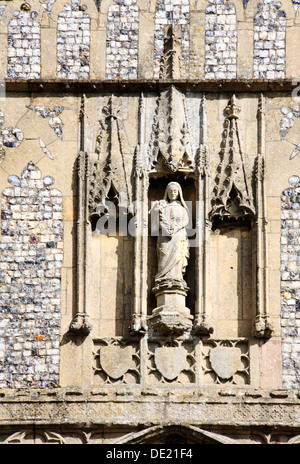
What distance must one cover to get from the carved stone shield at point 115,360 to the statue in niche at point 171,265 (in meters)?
0.48

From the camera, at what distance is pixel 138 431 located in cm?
2167

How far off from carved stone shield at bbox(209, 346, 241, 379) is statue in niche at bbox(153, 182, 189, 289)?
0.90m

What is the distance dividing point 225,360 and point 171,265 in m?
1.32

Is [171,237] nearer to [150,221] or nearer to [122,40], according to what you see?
[150,221]

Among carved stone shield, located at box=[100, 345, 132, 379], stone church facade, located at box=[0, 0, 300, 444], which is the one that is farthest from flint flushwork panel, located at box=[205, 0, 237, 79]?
carved stone shield, located at box=[100, 345, 132, 379]

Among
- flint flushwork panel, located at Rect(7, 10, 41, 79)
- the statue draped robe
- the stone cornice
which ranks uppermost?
flint flushwork panel, located at Rect(7, 10, 41, 79)

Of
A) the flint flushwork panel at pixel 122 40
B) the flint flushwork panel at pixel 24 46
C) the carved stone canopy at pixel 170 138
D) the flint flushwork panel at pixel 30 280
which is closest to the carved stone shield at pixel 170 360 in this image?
the flint flushwork panel at pixel 30 280

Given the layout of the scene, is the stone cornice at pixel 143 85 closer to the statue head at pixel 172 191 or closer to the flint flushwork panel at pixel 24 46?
the flint flushwork panel at pixel 24 46

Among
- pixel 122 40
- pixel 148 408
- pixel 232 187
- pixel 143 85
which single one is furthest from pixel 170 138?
pixel 148 408

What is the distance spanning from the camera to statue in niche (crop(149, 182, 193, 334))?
22.2 meters

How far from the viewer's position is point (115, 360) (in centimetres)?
2223

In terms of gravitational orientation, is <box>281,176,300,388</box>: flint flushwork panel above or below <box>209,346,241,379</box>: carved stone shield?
above

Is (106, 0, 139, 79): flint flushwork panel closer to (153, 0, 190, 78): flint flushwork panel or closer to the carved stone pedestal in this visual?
(153, 0, 190, 78): flint flushwork panel
